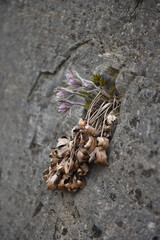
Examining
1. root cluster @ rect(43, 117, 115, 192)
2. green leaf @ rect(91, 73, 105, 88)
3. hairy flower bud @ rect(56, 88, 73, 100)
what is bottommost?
root cluster @ rect(43, 117, 115, 192)

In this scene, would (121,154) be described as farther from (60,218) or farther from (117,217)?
(60,218)

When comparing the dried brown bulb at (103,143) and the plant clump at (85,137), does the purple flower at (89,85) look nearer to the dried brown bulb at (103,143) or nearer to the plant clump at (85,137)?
the plant clump at (85,137)

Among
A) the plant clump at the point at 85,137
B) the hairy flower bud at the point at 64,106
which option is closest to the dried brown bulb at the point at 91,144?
the plant clump at the point at 85,137

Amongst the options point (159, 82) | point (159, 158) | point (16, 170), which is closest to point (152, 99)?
point (159, 82)

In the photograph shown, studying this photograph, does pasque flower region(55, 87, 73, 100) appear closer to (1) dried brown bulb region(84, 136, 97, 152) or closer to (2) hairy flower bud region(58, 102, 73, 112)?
(2) hairy flower bud region(58, 102, 73, 112)

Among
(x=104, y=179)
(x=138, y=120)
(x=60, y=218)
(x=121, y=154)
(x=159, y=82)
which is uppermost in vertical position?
(x=159, y=82)

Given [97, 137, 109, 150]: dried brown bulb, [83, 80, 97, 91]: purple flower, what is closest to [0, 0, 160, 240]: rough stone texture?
[97, 137, 109, 150]: dried brown bulb
